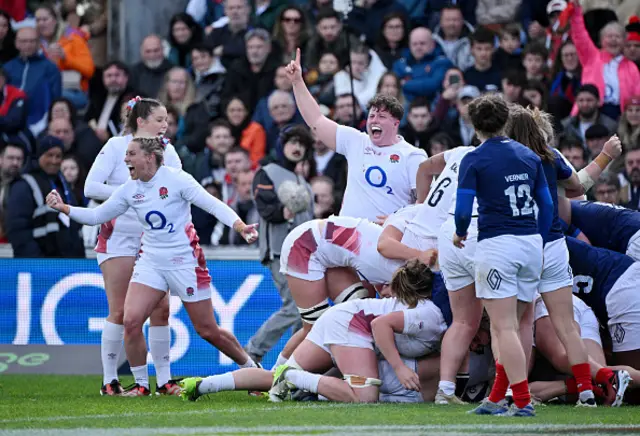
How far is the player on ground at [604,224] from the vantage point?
969cm

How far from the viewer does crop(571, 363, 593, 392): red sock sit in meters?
8.36

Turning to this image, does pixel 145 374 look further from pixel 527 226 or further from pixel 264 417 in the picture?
pixel 527 226

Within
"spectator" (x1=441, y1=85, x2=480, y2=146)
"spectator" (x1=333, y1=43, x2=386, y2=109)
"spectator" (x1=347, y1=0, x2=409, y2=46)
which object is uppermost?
"spectator" (x1=347, y1=0, x2=409, y2=46)

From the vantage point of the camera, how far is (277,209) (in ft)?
38.1

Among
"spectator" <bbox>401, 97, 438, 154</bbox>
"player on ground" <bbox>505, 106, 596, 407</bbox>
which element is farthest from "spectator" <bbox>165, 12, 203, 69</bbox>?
"player on ground" <bbox>505, 106, 596, 407</bbox>

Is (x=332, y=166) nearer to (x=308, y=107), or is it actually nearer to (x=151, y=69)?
(x=151, y=69)

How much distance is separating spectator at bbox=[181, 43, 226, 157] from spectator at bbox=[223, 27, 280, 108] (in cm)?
20

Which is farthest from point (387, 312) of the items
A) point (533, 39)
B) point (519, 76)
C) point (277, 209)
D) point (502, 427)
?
point (533, 39)

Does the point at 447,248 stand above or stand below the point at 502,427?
above

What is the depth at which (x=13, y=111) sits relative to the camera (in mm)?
15375

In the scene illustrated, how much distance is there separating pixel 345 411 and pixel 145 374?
2.66 metres

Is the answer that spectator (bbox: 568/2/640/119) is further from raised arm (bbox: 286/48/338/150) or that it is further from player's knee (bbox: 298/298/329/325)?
player's knee (bbox: 298/298/329/325)

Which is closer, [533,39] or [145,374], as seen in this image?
[145,374]

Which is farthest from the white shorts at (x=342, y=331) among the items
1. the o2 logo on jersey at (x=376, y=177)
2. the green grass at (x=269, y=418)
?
the o2 logo on jersey at (x=376, y=177)
